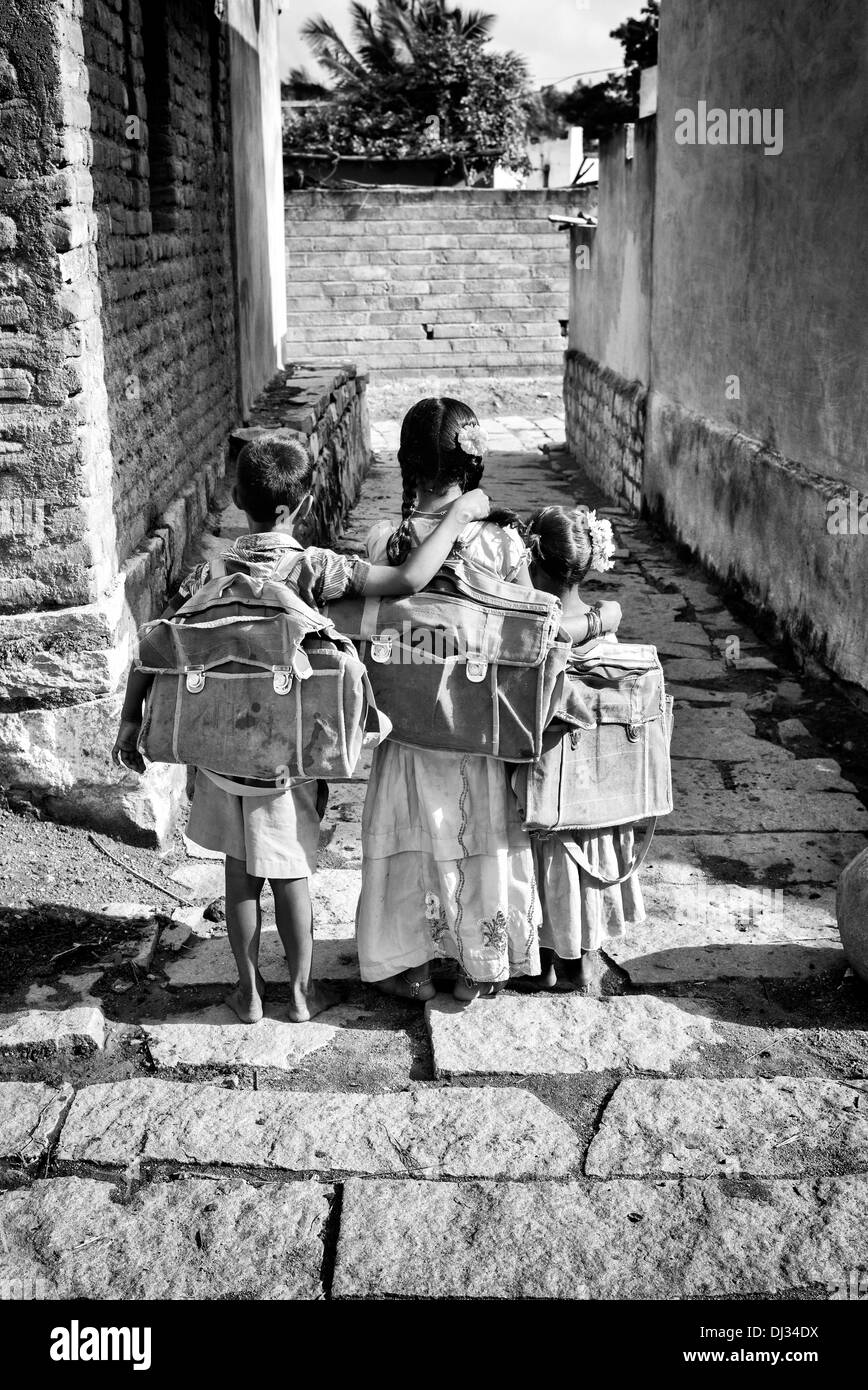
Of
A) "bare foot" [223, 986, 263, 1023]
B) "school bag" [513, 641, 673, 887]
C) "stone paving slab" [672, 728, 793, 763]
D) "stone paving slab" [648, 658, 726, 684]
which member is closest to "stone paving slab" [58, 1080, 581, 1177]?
"bare foot" [223, 986, 263, 1023]

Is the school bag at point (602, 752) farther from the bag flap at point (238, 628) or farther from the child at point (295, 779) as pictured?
the bag flap at point (238, 628)

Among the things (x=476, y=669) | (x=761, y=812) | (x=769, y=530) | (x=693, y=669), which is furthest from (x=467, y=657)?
(x=769, y=530)

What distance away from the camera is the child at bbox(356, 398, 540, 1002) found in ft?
9.80

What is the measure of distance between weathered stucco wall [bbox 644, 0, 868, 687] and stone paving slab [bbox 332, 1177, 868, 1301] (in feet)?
10.8

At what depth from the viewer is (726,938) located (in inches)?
142

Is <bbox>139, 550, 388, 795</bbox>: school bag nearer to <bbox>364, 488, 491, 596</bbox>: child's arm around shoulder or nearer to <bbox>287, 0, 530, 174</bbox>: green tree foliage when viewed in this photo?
<bbox>364, 488, 491, 596</bbox>: child's arm around shoulder

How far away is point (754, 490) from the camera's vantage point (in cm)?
682

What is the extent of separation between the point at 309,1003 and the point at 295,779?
0.67 meters

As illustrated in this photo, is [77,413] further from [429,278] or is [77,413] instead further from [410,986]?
[429,278]

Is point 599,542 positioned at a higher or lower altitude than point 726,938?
higher

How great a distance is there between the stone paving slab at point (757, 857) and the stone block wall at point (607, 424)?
234 inches

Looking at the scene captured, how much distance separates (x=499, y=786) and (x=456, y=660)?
→ 1.25 feet

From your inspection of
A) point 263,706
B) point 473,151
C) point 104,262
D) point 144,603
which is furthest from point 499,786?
point 473,151
